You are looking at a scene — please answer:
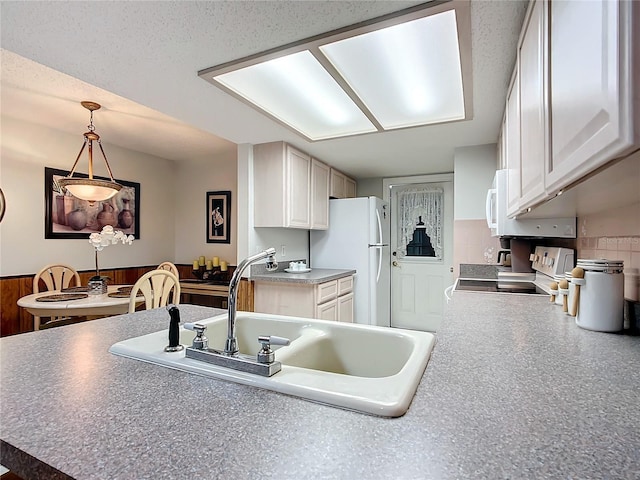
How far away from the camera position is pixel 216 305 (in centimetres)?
448

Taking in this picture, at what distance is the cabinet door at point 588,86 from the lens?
483 mm

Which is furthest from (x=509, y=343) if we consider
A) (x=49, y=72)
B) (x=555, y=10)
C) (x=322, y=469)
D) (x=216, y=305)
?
(x=216, y=305)

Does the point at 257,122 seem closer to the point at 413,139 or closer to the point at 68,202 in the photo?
the point at 413,139

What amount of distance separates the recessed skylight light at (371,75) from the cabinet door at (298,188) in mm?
596

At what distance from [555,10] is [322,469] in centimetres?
115

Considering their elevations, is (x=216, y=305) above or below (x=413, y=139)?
below

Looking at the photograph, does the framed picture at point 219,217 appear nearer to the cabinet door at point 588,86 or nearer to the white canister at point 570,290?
the white canister at point 570,290

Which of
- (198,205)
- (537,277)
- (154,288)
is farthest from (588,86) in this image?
(198,205)

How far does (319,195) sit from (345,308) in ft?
4.03

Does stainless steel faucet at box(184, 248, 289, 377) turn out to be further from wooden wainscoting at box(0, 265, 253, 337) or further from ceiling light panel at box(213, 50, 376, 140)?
wooden wainscoting at box(0, 265, 253, 337)

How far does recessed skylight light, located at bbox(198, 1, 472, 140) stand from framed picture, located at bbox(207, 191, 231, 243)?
86.6 inches

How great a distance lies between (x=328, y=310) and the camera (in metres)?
3.20

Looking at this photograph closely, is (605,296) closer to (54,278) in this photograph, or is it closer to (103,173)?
(54,278)

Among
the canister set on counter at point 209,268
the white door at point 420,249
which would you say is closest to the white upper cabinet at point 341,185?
the white door at point 420,249
